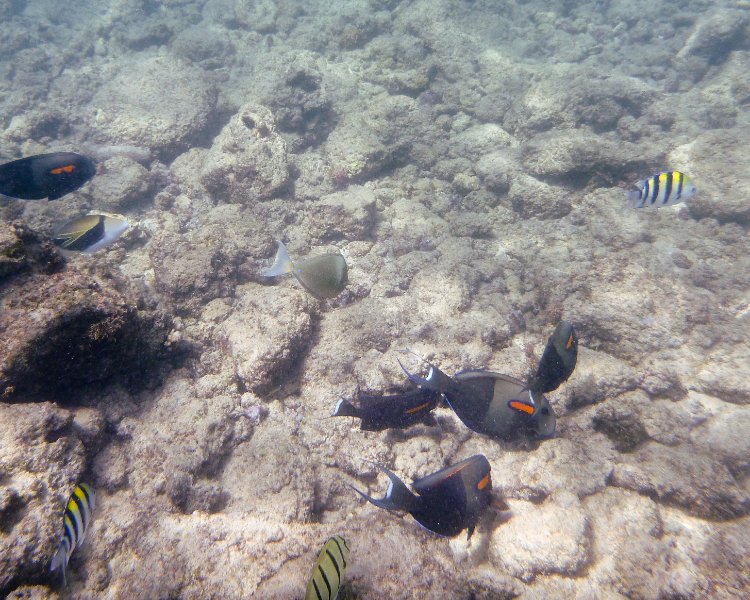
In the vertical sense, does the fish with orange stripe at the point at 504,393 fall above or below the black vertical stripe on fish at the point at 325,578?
below

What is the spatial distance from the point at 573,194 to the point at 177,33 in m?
15.5

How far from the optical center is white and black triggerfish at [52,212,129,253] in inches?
138

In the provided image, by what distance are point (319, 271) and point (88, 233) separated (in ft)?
7.33

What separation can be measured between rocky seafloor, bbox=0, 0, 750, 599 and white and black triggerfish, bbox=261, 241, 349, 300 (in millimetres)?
672

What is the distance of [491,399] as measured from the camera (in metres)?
2.98

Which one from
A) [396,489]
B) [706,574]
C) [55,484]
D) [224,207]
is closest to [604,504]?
[706,574]

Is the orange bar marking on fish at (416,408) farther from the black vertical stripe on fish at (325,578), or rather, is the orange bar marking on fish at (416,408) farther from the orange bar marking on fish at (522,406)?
the black vertical stripe on fish at (325,578)

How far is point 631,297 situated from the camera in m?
4.59

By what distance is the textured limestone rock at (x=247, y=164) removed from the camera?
6.21 metres

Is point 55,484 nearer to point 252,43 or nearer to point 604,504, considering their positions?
point 604,504

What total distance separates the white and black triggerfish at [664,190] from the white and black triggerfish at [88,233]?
5453 mm

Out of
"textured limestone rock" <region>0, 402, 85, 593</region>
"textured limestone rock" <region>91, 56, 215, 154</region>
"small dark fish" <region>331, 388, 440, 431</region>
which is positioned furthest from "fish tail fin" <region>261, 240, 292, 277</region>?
"textured limestone rock" <region>91, 56, 215, 154</region>

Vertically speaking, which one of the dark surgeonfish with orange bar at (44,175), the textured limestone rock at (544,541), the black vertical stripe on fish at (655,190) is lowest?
the textured limestone rock at (544,541)

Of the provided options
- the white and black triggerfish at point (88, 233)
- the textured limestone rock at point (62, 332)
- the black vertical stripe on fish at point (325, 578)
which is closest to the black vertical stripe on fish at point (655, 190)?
the black vertical stripe on fish at point (325, 578)
